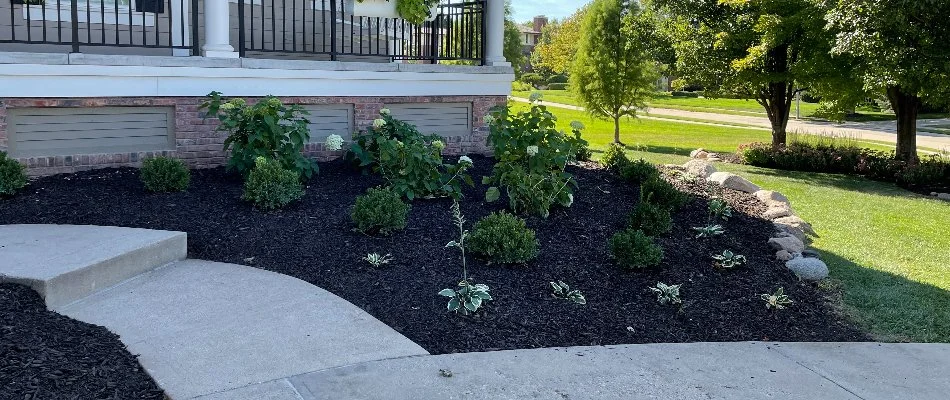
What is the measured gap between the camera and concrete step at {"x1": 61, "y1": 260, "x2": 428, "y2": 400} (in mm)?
3945

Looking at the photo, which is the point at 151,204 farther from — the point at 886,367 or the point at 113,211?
the point at 886,367

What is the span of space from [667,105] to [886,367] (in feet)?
119

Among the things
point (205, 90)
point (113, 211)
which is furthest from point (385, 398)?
point (205, 90)

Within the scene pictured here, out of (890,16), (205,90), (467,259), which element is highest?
(890,16)

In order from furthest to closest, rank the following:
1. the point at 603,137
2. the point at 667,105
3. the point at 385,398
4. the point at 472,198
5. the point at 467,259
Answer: the point at 667,105 < the point at 603,137 < the point at 472,198 < the point at 467,259 < the point at 385,398

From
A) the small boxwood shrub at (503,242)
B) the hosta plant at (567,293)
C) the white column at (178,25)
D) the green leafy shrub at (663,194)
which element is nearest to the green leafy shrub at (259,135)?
the small boxwood shrub at (503,242)

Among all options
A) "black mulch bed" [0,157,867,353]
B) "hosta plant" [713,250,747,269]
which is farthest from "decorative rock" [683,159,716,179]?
"hosta plant" [713,250,747,269]

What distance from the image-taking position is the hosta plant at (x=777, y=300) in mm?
5660

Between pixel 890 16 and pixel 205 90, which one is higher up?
pixel 890 16

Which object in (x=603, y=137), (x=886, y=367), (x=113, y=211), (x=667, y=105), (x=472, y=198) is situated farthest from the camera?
(x=667, y=105)

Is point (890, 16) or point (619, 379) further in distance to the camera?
point (890, 16)

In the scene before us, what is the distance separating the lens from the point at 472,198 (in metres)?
7.37

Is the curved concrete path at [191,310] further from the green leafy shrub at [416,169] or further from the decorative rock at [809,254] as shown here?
the decorative rock at [809,254]

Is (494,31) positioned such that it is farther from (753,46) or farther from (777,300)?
(753,46)
